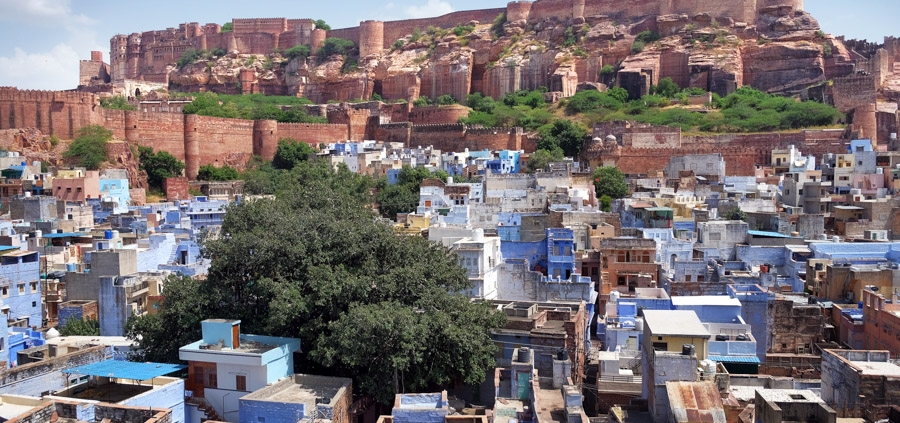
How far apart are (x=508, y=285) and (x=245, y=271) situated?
6115 mm

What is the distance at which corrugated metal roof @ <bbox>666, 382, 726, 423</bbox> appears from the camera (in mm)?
9773

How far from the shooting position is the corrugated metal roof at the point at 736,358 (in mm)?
13922

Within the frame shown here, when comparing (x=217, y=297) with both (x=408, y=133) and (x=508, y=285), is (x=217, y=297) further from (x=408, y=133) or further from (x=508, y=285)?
(x=408, y=133)

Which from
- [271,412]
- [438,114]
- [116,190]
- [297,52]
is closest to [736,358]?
[271,412]

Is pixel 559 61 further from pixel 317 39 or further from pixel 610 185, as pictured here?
pixel 610 185

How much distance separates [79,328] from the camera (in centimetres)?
1817

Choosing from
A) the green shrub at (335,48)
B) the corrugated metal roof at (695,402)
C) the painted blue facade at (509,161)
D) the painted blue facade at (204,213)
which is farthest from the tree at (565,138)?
the corrugated metal roof at (695,402)

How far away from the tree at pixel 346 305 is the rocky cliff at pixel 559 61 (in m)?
40.7

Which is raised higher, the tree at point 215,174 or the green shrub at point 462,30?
the green shrub at point 462,30

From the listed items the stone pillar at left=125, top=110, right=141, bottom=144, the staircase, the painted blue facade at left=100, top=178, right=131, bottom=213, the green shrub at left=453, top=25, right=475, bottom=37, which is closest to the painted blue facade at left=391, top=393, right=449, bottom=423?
the staircase

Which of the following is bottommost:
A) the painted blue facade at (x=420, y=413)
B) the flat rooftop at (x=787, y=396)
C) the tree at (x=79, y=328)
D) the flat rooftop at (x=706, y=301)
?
the painted blue facade at (x=420, y=413)

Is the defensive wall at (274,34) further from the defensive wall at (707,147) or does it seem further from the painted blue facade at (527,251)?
the painted blue facade at (527,251)

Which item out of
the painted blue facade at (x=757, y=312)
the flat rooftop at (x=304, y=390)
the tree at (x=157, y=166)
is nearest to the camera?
the flat rooftop at (x=304, y=390)

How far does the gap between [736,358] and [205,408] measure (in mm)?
8395
